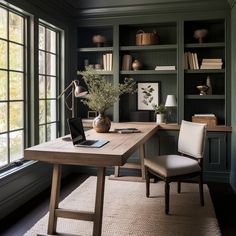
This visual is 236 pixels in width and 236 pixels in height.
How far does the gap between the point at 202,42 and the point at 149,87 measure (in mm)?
1013

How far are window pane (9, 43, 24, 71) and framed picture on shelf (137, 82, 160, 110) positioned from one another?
1960 millimetres

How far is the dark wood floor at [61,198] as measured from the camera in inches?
107

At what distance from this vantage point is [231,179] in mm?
4094

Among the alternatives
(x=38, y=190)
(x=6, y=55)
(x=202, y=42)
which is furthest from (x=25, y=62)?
(x=202, y=42)

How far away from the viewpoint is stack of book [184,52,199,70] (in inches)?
171

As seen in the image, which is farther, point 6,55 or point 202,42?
point 202,42

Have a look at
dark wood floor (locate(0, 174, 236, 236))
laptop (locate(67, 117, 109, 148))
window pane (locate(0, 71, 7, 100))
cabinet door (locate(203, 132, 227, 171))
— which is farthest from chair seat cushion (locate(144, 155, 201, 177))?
window pane (locate(0, 71, 7, 100))

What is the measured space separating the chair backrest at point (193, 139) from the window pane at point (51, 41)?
2.07 meters

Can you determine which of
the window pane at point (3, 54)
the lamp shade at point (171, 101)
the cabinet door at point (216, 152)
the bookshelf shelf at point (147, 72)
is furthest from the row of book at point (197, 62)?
the window pane at point (3, 54)

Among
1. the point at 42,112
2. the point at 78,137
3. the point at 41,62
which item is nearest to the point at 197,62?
the point at 41,62

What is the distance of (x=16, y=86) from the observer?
3.39 metres

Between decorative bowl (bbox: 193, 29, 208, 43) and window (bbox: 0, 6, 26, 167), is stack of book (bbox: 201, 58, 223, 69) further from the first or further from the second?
window (bbox: 0, 6, 26, 167)

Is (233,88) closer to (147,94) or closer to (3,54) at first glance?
(147,94)

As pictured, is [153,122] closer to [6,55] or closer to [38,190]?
[38,190]
